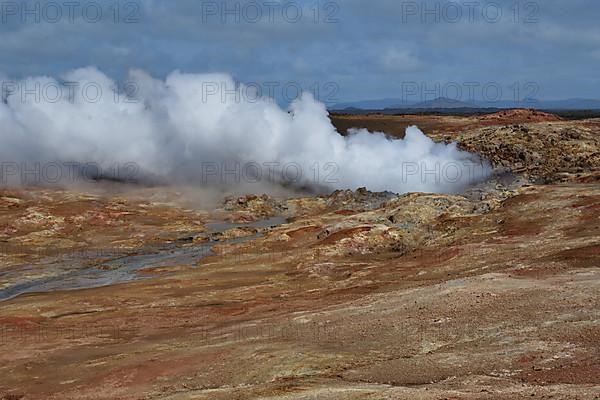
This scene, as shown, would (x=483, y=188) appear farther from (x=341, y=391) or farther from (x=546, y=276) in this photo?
(x=341, y=391)

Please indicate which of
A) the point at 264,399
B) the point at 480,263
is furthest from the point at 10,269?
the point at 264,399

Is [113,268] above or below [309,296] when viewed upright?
below

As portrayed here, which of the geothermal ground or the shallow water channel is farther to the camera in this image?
the shallow water channel

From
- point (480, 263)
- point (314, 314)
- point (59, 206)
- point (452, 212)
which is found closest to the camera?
point (314, 314)

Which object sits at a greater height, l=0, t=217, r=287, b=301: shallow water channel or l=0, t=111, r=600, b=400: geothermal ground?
l=0, t=111, r=600, b=400: geothermal ground

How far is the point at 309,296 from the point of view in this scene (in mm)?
50281

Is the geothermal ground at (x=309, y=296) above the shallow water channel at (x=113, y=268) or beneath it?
above

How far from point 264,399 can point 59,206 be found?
8303 cm

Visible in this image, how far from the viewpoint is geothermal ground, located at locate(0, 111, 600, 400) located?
27291 millimetres

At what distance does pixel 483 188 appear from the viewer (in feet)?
326

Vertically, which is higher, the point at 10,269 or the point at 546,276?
the point at 546,276

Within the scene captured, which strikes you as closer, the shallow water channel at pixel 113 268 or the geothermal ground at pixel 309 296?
the geothermal ground at pixel 309 296

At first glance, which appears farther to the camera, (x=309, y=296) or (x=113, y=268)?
(x=113, y=268)

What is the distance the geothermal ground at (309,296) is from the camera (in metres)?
27.3
